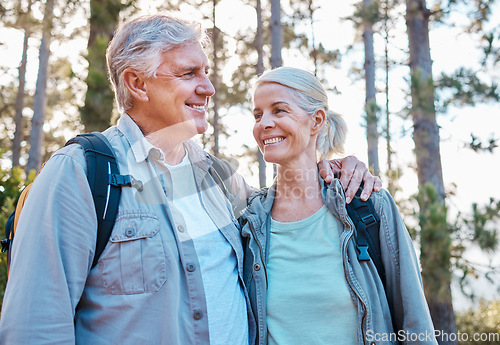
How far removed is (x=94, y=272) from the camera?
5.75 ft

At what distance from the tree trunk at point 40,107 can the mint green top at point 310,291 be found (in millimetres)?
10468

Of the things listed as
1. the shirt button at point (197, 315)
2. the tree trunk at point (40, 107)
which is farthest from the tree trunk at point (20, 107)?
the shirt button at point (197, 315)

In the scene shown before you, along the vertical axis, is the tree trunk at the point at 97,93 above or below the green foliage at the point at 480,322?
above

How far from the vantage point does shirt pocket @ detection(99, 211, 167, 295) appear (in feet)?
5.76

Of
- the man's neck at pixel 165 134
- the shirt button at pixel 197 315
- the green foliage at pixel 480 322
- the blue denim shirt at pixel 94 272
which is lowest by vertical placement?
the green foliage at pixel 480 322

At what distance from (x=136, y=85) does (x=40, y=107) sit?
11896mm

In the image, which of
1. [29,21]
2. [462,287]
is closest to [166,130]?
[462,287]

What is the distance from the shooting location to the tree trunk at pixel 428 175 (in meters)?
6.22

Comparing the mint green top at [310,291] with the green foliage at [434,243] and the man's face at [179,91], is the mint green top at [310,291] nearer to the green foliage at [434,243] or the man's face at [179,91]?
the man's face at [179,91]

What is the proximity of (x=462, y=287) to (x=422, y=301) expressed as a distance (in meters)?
5.11

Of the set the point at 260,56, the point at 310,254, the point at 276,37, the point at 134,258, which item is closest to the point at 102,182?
the point at 134,258

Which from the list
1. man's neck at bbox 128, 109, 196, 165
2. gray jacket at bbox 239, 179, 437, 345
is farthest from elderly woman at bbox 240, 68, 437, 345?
man's neck at bbox 128, 109, 196, 165

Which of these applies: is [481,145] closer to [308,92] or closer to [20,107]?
[308,92]

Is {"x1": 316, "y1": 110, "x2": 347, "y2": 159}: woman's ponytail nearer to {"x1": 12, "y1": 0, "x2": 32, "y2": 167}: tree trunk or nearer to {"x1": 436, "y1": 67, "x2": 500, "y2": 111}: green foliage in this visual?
{"x1": 436, "y1": 67, "x2": 500, "y2": 111}: green foliage
